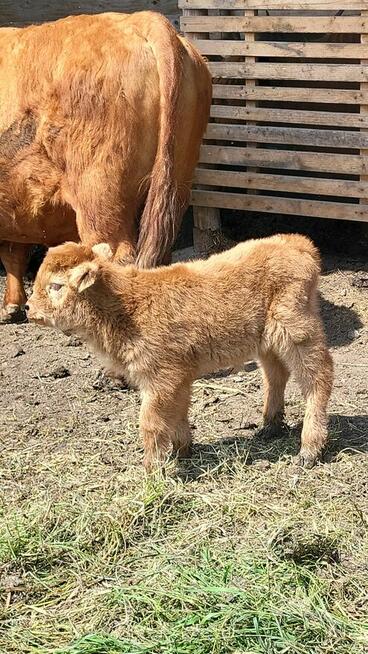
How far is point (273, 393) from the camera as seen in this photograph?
6.01 m

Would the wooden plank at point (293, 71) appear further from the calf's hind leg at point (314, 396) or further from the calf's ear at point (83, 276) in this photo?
the calf's ear at point (83, 276)

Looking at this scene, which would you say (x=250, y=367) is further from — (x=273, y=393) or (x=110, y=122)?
(x=110, y=122)

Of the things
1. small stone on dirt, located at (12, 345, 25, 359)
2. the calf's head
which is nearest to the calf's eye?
the calf's head

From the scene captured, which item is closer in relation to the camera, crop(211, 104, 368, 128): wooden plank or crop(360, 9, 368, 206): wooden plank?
crop(360, 9, 368, 206): wooden plank

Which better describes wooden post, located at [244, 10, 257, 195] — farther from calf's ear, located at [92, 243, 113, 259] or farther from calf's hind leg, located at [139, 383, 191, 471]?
calf's hind leg, located at [139, 383, 191, 471]

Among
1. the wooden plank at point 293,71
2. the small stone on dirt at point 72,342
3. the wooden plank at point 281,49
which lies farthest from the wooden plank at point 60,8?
the small stone on dirt at point 72,342

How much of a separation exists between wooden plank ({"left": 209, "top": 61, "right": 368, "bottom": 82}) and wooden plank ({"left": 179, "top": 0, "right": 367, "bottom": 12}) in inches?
18.2

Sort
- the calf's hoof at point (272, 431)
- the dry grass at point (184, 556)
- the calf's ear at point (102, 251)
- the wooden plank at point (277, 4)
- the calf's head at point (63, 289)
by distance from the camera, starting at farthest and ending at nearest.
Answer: the wooden plank at point (277, 4), the calf's hoof at point (272, 431), the calf's ear at point (102, 251), the calf's head at point (63, 289), the dry grass at point (184, 556)

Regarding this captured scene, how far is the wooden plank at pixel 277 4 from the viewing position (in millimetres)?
8328

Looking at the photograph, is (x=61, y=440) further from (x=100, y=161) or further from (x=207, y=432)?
(x=100, y=161)

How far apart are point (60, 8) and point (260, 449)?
19.8 feet

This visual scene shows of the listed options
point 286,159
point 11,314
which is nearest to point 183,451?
point 11,314

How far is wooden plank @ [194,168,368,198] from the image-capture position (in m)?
8.72

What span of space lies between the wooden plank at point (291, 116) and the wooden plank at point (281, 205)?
0.67 meters
